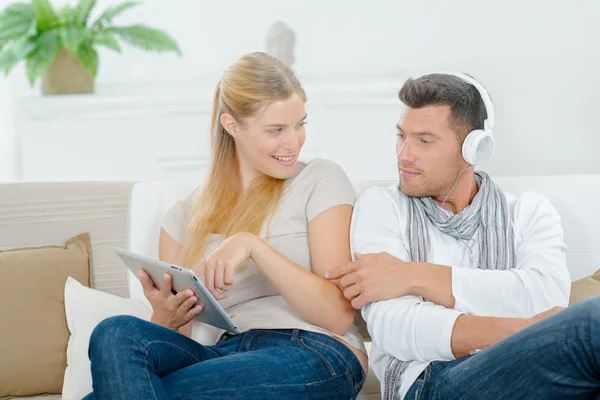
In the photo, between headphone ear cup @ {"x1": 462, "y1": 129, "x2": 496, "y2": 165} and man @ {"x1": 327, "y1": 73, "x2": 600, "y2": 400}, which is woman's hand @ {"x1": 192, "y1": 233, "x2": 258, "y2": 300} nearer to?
man @ {"x1": 327, "y1": 73, "x2": 600, "y2": 400}

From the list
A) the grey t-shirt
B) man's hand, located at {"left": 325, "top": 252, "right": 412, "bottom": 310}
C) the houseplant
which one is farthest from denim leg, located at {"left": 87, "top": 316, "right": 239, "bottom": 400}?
the houseplant

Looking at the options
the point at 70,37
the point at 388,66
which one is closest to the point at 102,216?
the point at 70,37

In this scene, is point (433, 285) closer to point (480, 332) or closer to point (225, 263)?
point (480, 332)

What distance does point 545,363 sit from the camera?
135 cm

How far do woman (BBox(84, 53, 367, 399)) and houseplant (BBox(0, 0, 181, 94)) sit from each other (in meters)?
1.99

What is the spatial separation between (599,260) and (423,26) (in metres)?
2.23

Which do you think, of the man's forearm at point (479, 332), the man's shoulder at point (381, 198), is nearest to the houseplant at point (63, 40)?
the man's shoulder at point (381, 198)

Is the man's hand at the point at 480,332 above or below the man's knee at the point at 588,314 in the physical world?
below

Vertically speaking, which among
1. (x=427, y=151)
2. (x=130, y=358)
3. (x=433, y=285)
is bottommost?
(x=130, y=358)

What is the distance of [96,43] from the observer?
3.83m

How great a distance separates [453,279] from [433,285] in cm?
5

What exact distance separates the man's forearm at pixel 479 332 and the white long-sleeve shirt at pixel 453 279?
0.02 meters

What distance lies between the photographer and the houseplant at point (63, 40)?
3746 millimetres

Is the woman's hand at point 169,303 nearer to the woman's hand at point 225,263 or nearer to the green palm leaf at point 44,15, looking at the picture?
the woman's hand at point 225,263
